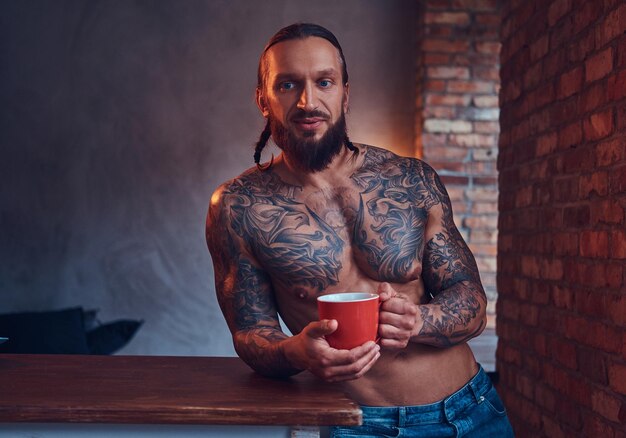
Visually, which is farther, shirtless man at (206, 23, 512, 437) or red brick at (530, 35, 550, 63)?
red brick at (530, 35, 550, 63)

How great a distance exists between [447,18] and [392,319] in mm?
3128

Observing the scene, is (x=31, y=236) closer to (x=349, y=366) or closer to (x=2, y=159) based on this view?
(x=2, y=159)

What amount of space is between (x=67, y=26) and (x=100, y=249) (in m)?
1.39

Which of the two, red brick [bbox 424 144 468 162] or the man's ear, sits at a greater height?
red brick [bbox 424 144 468 162]

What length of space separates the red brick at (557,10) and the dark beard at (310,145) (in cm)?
89

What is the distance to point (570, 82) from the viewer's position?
7.27 feet

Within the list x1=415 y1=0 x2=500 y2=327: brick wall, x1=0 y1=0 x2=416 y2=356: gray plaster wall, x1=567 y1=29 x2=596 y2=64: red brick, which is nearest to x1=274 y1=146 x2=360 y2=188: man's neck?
x1=567 y1=29 x2=596 y2=64: red brick

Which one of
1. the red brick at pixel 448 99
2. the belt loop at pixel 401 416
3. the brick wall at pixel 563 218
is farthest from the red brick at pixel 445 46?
the belt loop at pixel 401 416

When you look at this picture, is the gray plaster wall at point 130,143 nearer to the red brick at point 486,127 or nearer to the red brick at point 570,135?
the red brick at point 486,127

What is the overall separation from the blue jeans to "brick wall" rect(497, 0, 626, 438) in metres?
0.36

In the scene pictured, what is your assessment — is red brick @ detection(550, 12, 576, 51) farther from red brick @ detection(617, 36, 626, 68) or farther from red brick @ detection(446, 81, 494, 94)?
red brick @ detection(446, 81, 494, 94)

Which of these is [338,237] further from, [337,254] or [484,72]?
[484,72]

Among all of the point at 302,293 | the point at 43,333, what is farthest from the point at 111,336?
the point at 302,293

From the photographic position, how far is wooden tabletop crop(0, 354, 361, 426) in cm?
135
